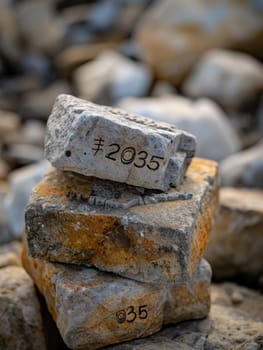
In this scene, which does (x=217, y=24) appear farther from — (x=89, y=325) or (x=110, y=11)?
(x=89, y=325)

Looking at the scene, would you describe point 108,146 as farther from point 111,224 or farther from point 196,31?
point 196,31

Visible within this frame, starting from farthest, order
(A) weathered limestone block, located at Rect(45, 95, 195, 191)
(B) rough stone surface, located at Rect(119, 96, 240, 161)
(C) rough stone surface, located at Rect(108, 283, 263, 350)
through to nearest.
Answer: (B) rough stone surface, located at Rect(119, 96, 240, 161)
(C) rough stone surface, located at Rect(108, 283, 263, 350)
(A) weathered limestone block, located at Rect(45, 95, 195, 191)

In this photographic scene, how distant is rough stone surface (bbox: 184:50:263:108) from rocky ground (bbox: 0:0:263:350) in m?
0.01

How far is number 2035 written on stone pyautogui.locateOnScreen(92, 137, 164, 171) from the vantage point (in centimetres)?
244

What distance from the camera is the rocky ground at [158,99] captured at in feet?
9.41

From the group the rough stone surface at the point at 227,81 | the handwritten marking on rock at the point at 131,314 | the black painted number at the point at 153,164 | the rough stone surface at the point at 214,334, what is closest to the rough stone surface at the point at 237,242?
the rough stone surface at the point at 214,334

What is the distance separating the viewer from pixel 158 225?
8.00 feet

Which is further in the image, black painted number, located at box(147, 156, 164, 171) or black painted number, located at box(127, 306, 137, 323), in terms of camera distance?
black painted number, located at box(127, 306, 137, 323)

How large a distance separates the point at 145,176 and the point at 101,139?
230 millimetres

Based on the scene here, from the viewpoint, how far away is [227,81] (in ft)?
23.9

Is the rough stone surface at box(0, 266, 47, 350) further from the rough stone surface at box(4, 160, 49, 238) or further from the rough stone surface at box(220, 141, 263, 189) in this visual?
the rough stone surface at box(220, 141, 263, 189)

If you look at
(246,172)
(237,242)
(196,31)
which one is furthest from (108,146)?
(196,31)

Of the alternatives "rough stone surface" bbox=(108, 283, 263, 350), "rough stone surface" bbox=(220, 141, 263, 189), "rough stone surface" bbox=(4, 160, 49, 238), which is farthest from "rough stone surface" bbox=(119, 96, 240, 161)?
"rough stone surface" bbox=(108, 283, 263, 350)

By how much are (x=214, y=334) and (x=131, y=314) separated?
0.41 metres
